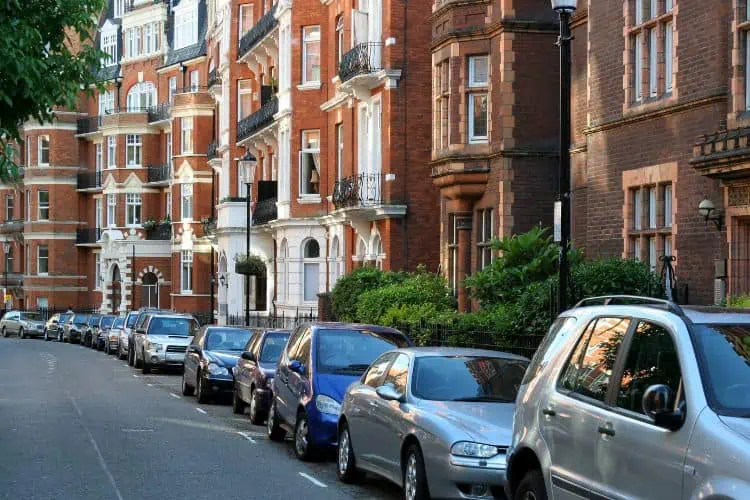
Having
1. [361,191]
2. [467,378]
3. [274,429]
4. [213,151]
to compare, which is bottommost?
[274,429]

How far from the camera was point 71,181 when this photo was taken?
8275 centimetres

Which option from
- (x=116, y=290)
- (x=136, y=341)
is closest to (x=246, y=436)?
(x=136, y=341)

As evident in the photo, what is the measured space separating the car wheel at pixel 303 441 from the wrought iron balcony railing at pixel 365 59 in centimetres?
2020

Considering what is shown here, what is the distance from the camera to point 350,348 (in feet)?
57.0

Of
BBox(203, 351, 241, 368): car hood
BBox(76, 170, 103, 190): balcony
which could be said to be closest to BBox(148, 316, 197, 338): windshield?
BBox(203, 351, 241, 368): car hood

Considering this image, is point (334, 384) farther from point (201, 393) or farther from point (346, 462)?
point (201, 393)

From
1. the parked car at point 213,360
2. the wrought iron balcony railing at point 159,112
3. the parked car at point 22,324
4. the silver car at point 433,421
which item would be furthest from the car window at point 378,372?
the parked car at point 22,324

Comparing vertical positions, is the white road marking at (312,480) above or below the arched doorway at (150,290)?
Result: above

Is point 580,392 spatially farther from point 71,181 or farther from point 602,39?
point 71,181

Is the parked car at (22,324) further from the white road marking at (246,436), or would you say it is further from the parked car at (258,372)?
the white road marking at (246,436)

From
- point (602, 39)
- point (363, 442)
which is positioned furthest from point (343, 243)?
point (363, 442)

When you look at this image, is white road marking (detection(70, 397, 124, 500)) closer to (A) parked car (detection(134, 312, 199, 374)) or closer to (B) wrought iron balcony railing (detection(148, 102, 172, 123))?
(A) parked car (detection(134, 312, 199, 374))

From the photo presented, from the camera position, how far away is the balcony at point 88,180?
81.1 m

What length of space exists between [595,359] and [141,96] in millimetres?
71414
